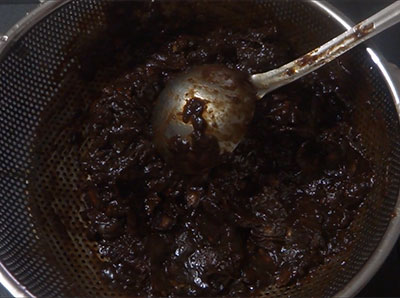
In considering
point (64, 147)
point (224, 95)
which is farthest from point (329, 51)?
point (64, 147)

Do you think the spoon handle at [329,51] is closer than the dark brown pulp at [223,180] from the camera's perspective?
Yes

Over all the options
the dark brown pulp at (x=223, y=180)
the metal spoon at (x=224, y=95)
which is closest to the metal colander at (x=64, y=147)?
the dark brown pulp at (x=223, y=180)

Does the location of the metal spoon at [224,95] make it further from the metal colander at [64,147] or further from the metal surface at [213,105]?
the metal colander at [64,147]

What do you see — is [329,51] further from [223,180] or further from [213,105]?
[223,180]

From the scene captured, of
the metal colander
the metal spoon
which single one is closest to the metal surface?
the metal spoon

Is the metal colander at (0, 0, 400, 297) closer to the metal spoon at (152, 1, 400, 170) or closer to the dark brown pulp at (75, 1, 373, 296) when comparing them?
the dark brown pulp at (75, 1, 373, 296)

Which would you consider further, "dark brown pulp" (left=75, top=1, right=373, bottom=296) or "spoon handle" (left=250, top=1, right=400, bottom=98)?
"dark brown pulp" (left=75, top=1, right=373, bottom=296)
